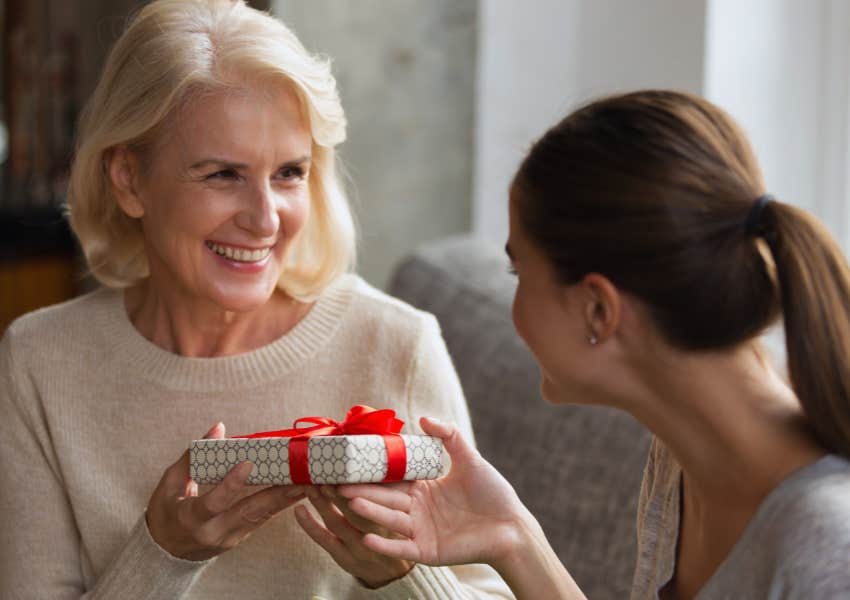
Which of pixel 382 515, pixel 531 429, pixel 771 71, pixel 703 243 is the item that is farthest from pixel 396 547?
pixel 771 71

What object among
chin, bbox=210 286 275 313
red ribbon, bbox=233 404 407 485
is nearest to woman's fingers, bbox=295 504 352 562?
red ribbon, bbox=233 404 407 485

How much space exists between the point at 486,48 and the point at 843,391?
207 cm

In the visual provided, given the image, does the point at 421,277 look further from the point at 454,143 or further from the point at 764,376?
the point at 764,376

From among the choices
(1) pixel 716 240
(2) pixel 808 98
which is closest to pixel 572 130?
(1) pixel 716 240

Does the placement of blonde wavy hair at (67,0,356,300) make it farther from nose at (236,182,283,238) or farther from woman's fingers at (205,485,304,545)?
woman's fingers at (205,485,304,545)

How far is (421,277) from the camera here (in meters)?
2.56

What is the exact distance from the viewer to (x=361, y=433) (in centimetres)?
150

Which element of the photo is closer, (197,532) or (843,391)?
(843,391)

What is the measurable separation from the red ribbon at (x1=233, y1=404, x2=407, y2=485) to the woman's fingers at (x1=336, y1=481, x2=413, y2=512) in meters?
0.02

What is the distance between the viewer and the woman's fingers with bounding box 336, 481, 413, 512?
145 centimetres

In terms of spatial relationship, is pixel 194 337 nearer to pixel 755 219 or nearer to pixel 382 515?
pixel 382 515

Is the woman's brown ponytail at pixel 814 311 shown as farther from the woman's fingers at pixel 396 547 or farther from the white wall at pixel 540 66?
the white wall at pixel 540 66

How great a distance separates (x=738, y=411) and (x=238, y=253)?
80 cm

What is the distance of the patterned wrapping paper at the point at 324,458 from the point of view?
4.70 ft
